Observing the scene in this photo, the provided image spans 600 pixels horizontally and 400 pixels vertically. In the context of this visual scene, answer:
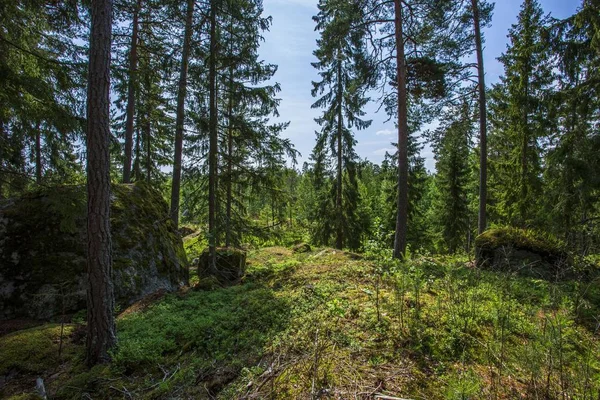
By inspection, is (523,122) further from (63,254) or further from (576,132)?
(63,254)

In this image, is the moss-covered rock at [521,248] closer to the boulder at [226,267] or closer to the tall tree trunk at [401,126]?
the tall tree trunk at [401,126]

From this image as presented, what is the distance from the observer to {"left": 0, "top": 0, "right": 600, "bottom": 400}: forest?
2928mm

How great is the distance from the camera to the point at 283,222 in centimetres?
877

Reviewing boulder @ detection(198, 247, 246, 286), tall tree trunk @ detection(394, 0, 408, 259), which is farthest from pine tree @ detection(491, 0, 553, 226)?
boulder @ detection(198, 247, 246, 286)

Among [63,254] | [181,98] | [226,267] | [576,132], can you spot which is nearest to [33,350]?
[63,254]

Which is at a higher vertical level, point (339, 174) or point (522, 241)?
point (339, 174)

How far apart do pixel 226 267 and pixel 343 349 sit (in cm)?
672

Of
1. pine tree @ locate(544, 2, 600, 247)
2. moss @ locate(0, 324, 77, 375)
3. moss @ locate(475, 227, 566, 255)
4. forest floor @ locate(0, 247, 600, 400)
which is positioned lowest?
moss @ locate(0, 324, 77, 375)

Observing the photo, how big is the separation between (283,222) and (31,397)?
254 inches

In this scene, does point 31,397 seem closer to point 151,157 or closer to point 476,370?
point 476,370

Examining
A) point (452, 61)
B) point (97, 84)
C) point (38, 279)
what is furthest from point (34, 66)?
point (452, 61)

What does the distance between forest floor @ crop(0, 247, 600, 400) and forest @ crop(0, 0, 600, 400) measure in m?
0.03

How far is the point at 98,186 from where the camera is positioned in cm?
375

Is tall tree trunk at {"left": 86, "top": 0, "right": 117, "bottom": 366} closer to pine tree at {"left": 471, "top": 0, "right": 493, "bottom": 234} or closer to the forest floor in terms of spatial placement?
the forest floor
